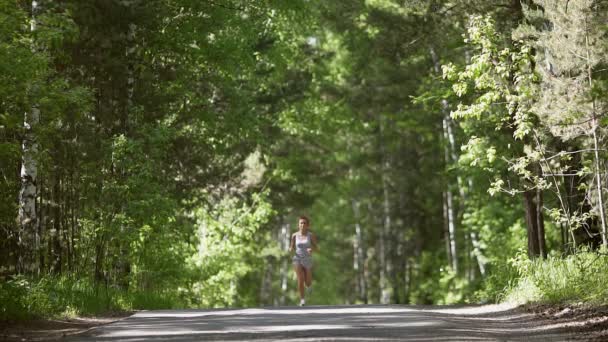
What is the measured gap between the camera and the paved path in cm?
1096

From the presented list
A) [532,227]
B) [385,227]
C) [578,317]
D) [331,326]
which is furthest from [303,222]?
[385,227]

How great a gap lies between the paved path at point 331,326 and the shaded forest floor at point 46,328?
436 millimetres

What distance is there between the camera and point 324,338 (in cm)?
1048

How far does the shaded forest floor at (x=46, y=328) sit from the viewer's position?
11988 millimetres

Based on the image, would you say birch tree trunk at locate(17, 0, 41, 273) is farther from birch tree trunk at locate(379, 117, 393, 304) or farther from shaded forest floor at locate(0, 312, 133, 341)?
birch tree trunk at locate(379, 117, 393, 304)

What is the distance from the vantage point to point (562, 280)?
15727mm

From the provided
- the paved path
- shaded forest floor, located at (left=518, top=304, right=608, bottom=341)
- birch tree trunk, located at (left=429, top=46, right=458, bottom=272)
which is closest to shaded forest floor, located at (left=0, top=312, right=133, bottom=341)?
the paved path

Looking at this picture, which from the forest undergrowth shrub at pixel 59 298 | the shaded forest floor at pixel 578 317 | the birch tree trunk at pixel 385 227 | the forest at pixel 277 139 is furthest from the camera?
the birch tree trunk at pixel 385 227

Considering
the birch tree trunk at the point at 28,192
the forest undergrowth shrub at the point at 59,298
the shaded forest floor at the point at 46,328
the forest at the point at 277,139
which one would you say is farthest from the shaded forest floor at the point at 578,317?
the birch tree trunk at the point at 28,192

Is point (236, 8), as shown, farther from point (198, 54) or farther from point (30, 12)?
point (30, 12)

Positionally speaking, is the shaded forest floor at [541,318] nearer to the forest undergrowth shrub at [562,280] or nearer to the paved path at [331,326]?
the paved path at [331,326]

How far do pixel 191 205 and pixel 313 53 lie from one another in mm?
14388

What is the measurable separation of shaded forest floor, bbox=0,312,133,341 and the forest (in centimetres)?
32

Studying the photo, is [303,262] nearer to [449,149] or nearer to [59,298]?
[59,298]
